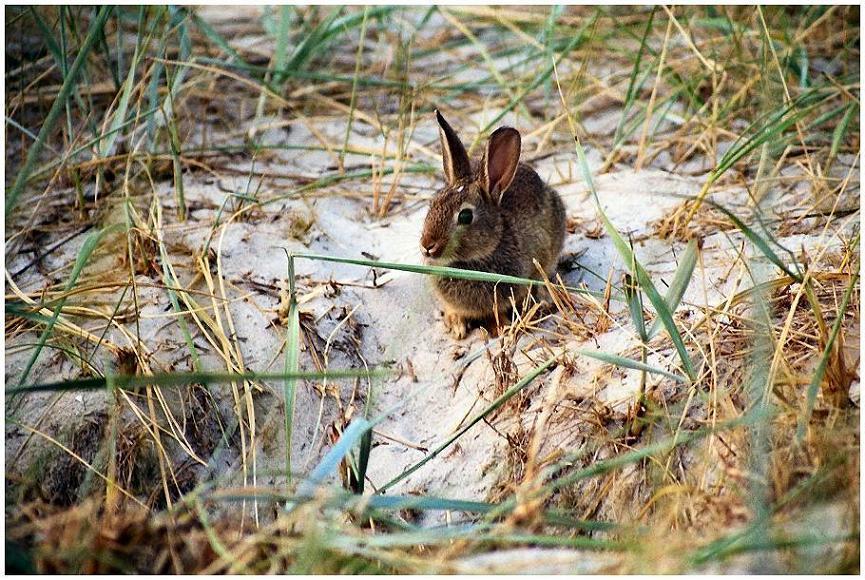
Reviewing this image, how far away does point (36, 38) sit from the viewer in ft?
15.0

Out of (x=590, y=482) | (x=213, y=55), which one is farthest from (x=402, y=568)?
(x=213, y=55)

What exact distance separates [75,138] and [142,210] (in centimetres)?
40

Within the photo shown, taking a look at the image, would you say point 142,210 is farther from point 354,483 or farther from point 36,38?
point 354,483

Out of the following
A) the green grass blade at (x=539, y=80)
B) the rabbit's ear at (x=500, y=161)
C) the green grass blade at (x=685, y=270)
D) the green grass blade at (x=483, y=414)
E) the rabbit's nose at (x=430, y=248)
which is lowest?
the green grass blade at (x=483, y=414)

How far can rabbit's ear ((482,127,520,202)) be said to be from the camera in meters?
3.43

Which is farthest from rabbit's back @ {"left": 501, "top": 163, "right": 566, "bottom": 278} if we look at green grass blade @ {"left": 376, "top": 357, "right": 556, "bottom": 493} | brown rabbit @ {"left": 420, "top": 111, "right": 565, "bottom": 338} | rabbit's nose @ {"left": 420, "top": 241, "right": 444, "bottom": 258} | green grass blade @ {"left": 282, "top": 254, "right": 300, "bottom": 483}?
green grass blade @ {"left": 282, "top": 254, "right": 300, "bottom": 483}

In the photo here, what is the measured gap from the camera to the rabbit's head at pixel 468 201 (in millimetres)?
3391

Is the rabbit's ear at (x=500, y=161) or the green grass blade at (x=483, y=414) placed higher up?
the rabbit's ear at (x=500, y=161)

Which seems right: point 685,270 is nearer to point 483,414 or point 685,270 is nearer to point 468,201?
point 483,414

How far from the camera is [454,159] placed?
355 centimetres

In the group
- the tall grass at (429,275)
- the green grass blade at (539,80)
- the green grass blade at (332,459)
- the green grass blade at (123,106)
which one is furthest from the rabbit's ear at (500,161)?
the green grass blade at (332,459)

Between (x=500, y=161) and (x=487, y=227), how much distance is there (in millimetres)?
251

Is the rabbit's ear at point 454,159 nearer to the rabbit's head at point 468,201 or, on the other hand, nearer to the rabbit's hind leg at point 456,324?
the rabbit's head at point 468,201

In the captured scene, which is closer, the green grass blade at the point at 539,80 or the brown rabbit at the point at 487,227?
the brown rabbit at the point at 487,227
